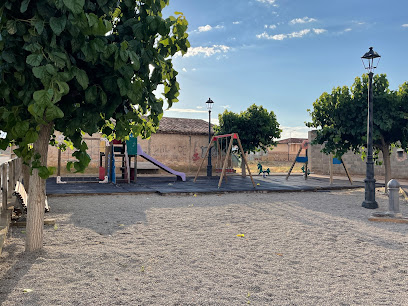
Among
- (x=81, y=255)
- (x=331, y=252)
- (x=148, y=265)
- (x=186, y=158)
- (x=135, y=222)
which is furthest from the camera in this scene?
(x=186, y=158)

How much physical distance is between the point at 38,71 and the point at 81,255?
2.72 m

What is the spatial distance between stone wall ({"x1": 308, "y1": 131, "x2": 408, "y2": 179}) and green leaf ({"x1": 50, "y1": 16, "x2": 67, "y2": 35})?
24.3 meters

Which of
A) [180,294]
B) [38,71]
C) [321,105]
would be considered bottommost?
[180,294]

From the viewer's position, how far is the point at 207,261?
15.6ft

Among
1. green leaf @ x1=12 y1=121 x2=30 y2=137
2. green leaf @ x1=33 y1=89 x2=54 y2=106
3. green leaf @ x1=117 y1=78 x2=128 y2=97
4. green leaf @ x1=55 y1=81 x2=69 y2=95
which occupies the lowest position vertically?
green leaf @ x1=12 y1=121 x2=30 y2=137

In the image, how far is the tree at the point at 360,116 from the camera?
12.1 metres

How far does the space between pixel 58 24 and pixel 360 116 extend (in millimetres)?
11490

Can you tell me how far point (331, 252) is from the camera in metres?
5.29

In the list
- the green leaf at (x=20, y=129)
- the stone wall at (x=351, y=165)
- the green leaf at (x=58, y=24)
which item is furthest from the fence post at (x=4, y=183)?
the stone wall at (x=351, y=165)

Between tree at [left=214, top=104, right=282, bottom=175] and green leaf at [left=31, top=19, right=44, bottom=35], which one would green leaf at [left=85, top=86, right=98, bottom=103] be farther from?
tree at [left=214, top=104, right=282, bottom=175]

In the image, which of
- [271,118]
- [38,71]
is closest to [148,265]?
[38,71]

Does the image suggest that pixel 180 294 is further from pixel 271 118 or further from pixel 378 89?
pixel 271 118

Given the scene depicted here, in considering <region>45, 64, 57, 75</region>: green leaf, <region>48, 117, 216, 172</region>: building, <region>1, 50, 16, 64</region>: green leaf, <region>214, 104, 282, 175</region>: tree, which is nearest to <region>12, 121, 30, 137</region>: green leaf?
<region>1, 50, 16, 64</region>: green leaf

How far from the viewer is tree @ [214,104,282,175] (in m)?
21.3
